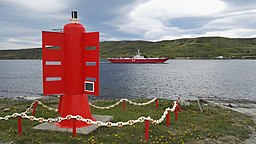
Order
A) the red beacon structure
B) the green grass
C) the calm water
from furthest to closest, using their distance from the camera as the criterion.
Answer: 1. the calm water
2. the red beacon structure
3. the green grass

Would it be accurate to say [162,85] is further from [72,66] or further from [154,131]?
[72,66]

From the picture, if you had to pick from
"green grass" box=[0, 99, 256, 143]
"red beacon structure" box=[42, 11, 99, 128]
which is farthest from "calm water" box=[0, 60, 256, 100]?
"red beacon structure" box=[42, 11, 99, 128]

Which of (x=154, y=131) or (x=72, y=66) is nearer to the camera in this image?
(x=72, y=66)

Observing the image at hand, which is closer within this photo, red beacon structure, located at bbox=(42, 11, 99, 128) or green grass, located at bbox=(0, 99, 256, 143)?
green grass, located at bbox=(0, 99, 256, 143)

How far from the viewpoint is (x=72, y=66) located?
1102 centimetres

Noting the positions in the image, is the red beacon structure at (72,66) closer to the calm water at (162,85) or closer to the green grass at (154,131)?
the green grass at (154,131)

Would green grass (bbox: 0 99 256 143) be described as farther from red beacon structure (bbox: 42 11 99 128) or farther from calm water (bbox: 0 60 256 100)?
calm water (bbox: 0 60 256 100)

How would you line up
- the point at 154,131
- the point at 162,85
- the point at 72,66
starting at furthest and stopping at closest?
the point at 162,85 < the point at 154,131 < the point at 72,66

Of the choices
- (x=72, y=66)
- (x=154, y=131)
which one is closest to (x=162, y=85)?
(x=154, y=131)

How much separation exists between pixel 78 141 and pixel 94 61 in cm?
Result: 351

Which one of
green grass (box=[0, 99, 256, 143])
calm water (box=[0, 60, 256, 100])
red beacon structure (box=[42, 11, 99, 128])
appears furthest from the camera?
calm water (box=[0, 60, 256, 100])

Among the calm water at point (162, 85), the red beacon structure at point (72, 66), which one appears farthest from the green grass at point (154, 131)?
the calm water at point (162, 85)

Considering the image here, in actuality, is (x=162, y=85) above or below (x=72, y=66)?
below

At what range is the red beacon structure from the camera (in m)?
10.8
